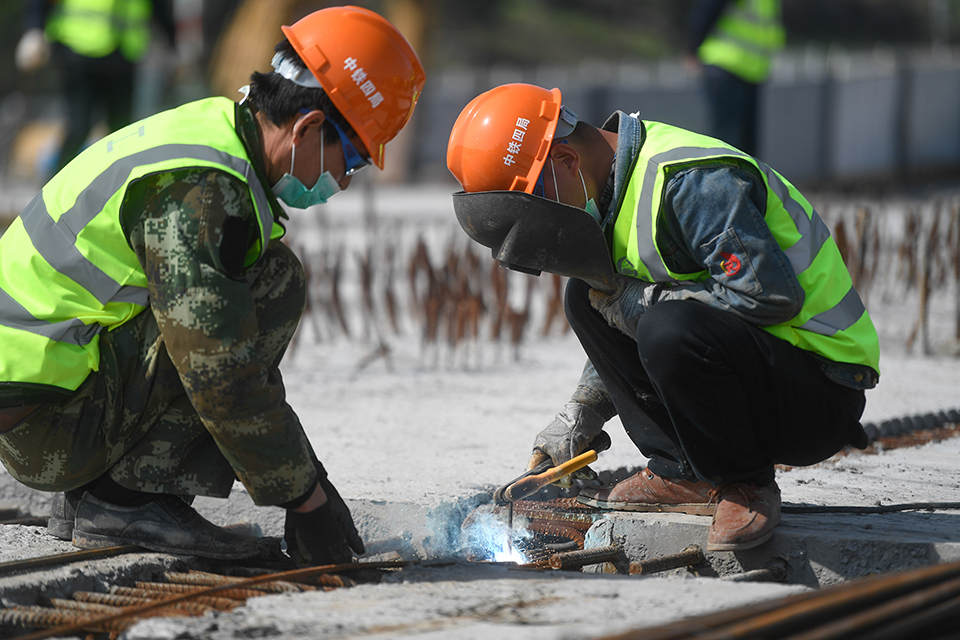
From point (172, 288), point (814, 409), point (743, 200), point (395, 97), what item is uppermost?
point (395, 97)

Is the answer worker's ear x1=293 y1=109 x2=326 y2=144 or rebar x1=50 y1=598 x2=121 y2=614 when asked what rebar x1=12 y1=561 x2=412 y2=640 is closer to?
rebar x1=50 y1=598 x2=121 y2=614

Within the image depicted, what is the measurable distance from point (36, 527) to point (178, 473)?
0.62 m

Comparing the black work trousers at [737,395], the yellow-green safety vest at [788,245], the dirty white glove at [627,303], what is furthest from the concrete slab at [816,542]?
the dirty white glove at [627,303]

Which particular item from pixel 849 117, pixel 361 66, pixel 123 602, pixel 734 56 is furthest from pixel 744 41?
pixel 849 117

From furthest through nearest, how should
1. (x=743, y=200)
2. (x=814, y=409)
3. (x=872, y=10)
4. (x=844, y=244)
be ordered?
(x=872, y=10)
(x=844, y=244)
(x=814, y=409)
(x=743, y=200)

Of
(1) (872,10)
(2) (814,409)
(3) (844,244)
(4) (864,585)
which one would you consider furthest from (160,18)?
(1) (872,10)

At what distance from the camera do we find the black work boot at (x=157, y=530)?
2.50m

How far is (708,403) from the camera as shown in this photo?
8.20ft

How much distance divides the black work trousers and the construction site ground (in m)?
0.21

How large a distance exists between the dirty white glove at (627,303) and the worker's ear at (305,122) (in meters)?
0.90

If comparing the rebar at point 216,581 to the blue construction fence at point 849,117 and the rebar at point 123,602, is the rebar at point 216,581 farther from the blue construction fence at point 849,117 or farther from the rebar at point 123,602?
the blue construction fence at point 849,117

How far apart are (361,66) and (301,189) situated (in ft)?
1.09

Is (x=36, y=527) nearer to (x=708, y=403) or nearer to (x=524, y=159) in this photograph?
(x=524, y=159)

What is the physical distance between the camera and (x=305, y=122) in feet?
7.83
